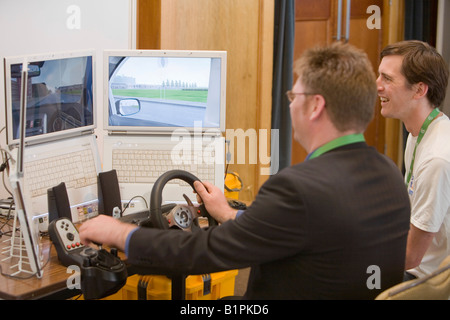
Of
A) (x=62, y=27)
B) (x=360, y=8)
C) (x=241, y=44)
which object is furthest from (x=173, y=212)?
(x=360, y=8)

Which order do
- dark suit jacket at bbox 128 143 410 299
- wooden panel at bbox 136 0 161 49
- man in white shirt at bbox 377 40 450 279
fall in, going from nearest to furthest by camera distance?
dark suit jacket at bbox 128 143 410 299 < man in white shirt at bbox 377 40 450 279 < wooden panel at bbox 136 0 161 49

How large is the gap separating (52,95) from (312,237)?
1.26 metres

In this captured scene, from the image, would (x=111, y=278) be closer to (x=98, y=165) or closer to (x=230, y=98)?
(x=98, y=165)

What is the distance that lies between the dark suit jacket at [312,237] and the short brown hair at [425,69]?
2.74 feet

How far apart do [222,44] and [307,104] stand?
7.63 feet

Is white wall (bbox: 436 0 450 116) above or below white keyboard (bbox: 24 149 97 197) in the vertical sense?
above

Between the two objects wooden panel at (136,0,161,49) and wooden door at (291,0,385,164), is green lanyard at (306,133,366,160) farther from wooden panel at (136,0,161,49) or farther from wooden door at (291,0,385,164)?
wooden door at (291,0,385,164)

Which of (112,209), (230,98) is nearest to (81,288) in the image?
(112,209)

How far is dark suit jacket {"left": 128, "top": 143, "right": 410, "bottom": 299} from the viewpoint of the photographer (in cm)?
119

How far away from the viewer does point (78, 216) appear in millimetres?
2078

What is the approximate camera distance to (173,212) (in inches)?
65.9

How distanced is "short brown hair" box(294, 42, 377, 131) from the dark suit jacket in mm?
75

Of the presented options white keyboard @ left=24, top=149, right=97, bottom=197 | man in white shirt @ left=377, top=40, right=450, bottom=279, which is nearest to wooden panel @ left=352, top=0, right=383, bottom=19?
man in white shirt @ left=377, top=40, right=450, bottom=279

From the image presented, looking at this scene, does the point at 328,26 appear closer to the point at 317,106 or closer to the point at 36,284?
the point at 317,106
